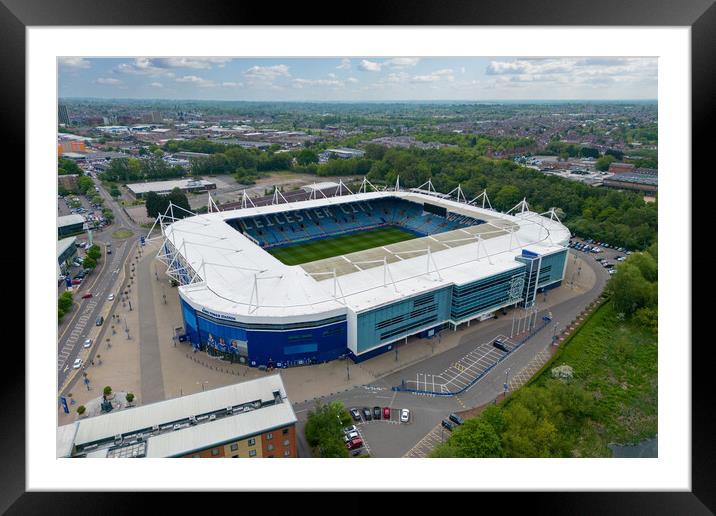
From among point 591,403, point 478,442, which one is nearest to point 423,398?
point 478,442

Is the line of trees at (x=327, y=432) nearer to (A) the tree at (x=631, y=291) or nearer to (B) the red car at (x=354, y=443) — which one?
(B) the red car at (x=354, y=443)

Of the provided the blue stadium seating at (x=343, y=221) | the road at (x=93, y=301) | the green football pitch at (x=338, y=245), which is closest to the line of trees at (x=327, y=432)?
the road at (x=93, y=301)

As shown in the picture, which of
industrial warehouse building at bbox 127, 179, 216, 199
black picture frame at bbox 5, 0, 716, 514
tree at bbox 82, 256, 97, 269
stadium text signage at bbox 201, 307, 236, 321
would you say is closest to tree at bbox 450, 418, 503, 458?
black picture frame at bbox 5, 0, 716, 514

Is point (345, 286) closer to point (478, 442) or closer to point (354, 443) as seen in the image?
point (354, 443)

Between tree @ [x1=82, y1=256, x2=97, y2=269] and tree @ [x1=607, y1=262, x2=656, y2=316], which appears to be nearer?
tree @ [x1=607, y1=262, x2=656, y2=316]

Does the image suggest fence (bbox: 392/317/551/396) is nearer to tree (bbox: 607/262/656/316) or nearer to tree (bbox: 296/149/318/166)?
tree (bbox: 607/262/656/316)

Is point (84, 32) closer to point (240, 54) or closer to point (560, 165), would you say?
point (240, 54)

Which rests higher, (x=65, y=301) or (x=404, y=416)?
(x=65, y=301)
